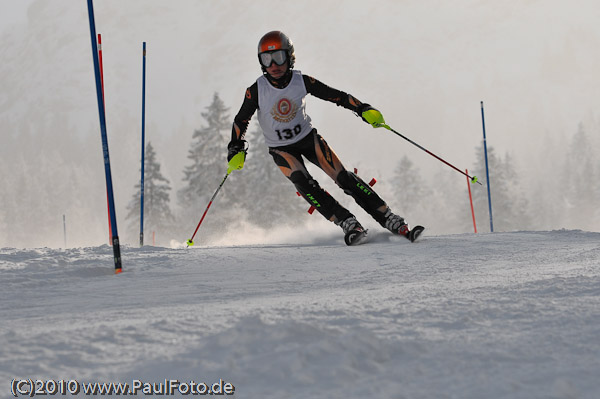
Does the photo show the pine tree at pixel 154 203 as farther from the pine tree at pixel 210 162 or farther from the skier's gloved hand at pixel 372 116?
the skier's gloved hand at pixel 372 116

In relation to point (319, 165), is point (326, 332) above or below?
below

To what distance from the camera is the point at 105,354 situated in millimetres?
1852

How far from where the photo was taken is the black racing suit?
245 inches

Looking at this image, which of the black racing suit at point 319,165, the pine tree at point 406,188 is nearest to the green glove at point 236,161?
the black racing suit at point 319,165

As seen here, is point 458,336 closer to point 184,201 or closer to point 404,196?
point 184,201

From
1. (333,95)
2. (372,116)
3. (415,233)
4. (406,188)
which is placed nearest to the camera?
(415,233)

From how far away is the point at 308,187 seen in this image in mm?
6223

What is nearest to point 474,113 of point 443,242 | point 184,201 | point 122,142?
point 122,142

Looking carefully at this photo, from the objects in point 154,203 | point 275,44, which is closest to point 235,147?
point 275,44

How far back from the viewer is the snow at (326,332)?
5.36 ft

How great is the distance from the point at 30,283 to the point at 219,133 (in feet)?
84.1

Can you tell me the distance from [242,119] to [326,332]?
4.70 metres

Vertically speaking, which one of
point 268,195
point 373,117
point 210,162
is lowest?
point 373,117

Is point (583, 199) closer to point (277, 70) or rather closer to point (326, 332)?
point (277, 70)
